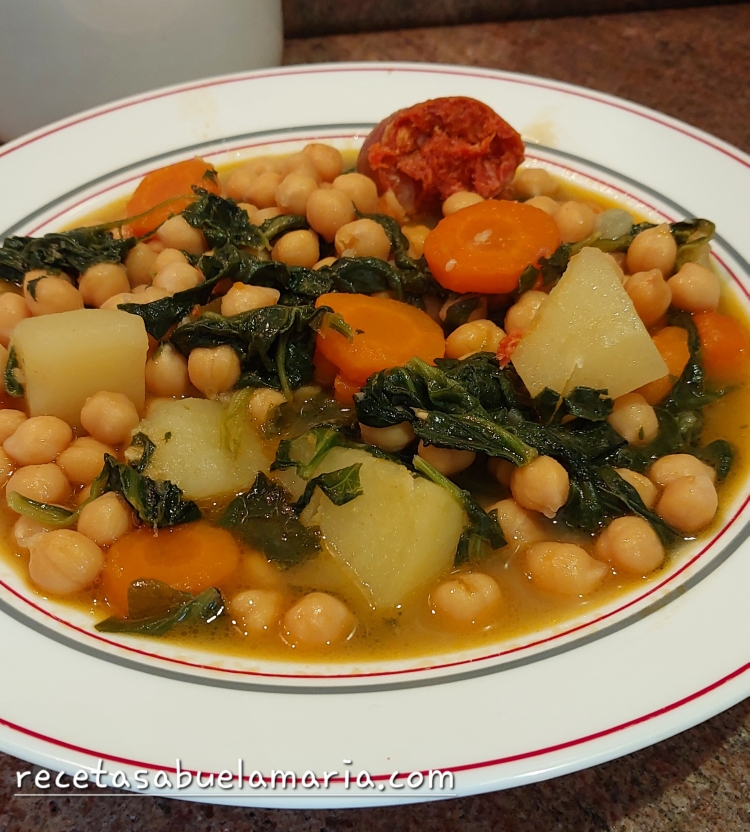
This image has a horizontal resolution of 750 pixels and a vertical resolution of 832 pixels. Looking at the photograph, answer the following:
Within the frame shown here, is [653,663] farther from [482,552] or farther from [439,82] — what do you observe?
[439,82]

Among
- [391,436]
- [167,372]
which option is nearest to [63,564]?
[167,372]

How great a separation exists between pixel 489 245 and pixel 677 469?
1139mm

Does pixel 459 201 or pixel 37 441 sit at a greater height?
pixel 459 201

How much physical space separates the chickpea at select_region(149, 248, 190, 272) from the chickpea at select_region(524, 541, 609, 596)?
6.49ft

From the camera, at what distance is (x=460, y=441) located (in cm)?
262

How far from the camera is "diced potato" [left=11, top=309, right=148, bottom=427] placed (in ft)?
9.06

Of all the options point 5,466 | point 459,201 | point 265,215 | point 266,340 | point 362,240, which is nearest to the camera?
point 5,466

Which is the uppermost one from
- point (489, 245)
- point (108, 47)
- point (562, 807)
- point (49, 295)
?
point (108, 47)

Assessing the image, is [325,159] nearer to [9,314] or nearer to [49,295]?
[49,295]

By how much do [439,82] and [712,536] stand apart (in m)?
3.00

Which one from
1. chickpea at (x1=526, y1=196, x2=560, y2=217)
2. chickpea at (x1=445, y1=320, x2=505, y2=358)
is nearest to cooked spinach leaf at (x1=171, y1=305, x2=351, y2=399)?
chickpea at (x1=445, y1=320, x2=505, y2=358)

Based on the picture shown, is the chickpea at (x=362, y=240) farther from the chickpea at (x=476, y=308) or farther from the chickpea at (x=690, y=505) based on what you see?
the chickpea at (x=690, y=505)

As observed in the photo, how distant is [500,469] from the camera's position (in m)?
2.74

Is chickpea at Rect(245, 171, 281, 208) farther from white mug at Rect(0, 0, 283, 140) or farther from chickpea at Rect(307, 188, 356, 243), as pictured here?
white mug at Rect(0, 0, 283, 140)
